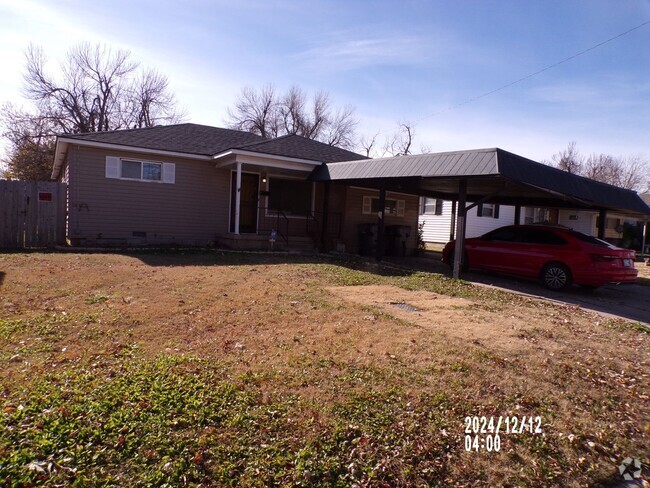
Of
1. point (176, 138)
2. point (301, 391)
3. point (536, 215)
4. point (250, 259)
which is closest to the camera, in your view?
point (301, 391)

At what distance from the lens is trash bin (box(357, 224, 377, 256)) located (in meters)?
14.7

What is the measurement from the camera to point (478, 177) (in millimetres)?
9383

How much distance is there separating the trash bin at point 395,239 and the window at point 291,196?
10.2 feet

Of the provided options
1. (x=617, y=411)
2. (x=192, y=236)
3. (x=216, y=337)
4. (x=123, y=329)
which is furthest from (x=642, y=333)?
(x=192, y=236)

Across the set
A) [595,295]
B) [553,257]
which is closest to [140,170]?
[553,257]

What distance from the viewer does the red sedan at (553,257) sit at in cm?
905

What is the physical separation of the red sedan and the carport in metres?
1.06

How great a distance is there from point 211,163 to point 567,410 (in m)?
13.4

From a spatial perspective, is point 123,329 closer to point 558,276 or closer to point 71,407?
point 71,407

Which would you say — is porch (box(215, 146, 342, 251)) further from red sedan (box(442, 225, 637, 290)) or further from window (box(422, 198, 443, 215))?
window (box(422, 198, 443, 215))

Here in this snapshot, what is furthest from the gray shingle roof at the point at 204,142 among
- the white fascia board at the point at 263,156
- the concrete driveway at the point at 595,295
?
the concrete driveway at the point at 595,295

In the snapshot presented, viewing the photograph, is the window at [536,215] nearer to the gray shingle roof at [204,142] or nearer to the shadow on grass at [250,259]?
the gray shingle roof at [204,142]

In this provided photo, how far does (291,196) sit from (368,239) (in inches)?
144
